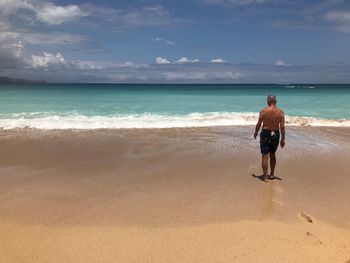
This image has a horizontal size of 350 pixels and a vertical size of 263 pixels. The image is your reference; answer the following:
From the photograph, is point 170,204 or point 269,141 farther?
point 269,141

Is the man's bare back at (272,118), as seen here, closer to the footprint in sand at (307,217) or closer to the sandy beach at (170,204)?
the sandy beach at (170,204)

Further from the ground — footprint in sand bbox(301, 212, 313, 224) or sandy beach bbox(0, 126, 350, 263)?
sandy beach bbox(0, 126, 350, 263)

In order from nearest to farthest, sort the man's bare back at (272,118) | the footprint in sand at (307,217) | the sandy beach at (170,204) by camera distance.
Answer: the sandy beach at (170,204) < the footprint in sand at (307,217) < the man's bare back at (272,118)

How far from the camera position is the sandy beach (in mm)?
4457

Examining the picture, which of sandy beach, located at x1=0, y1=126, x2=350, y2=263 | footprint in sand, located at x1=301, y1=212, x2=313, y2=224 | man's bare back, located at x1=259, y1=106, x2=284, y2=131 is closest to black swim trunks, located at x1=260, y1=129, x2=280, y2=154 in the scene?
man's bare back, located at x1=259, y1=106, x2=284, y2=131

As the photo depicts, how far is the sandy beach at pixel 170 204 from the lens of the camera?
446cm

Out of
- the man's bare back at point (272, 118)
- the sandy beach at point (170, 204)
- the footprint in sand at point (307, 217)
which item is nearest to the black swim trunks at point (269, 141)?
the man's bare back at point (272, 118)

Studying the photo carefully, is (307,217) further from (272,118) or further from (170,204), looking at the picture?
(272,118)

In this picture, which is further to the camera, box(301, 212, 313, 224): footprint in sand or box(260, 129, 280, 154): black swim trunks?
box(260, 129, 280, 154): black swim trunks

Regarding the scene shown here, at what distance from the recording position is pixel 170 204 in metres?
5.98

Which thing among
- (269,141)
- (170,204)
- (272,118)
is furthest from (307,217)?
(272,118)

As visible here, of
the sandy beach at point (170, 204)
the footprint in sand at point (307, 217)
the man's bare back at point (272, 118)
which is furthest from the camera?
the man's bare back at point (272, 118)

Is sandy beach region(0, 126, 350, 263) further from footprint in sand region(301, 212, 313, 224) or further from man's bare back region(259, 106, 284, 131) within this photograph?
man's bare back region(259, 106, 284, 131)

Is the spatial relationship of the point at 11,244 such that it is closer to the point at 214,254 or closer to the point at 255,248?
the point at 214,254
